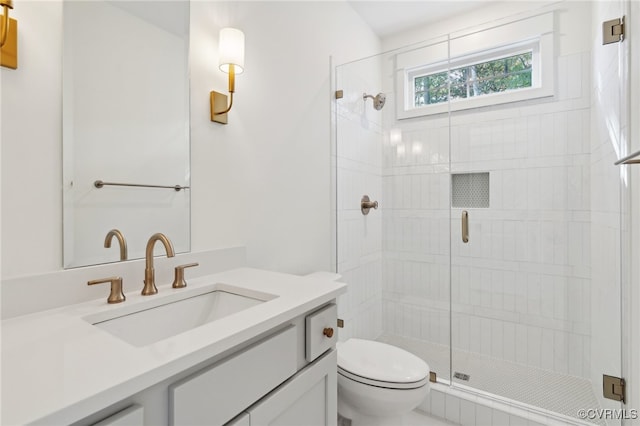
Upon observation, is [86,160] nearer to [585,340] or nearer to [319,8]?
[319,8]

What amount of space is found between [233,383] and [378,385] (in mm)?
876

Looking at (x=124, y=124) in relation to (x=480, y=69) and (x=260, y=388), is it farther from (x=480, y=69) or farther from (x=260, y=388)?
(x=480, y=69)

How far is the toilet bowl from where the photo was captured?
1336 mm

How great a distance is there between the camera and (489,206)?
2.14m

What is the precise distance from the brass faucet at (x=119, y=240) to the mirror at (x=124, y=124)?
0.01m

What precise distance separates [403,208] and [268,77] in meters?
1.33

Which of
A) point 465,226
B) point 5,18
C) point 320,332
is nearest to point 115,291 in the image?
point 320,332

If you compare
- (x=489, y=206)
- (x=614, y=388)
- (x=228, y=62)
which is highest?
(x=228, y=62)

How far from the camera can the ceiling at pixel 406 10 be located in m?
2.30

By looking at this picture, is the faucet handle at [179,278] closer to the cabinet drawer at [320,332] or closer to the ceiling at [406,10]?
the cabinet drawer at [320,332]

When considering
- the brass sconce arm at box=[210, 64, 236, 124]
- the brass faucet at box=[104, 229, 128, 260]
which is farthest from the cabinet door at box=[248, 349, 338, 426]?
the brass sconce arm at box=[210, 64, 236, 124]

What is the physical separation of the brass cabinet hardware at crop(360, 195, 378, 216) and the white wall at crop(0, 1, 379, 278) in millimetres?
320

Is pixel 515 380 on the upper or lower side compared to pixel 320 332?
lower

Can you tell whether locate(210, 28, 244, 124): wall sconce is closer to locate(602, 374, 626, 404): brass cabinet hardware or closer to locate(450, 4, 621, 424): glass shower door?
locate(450, 4, 621, 424): glass shower door
